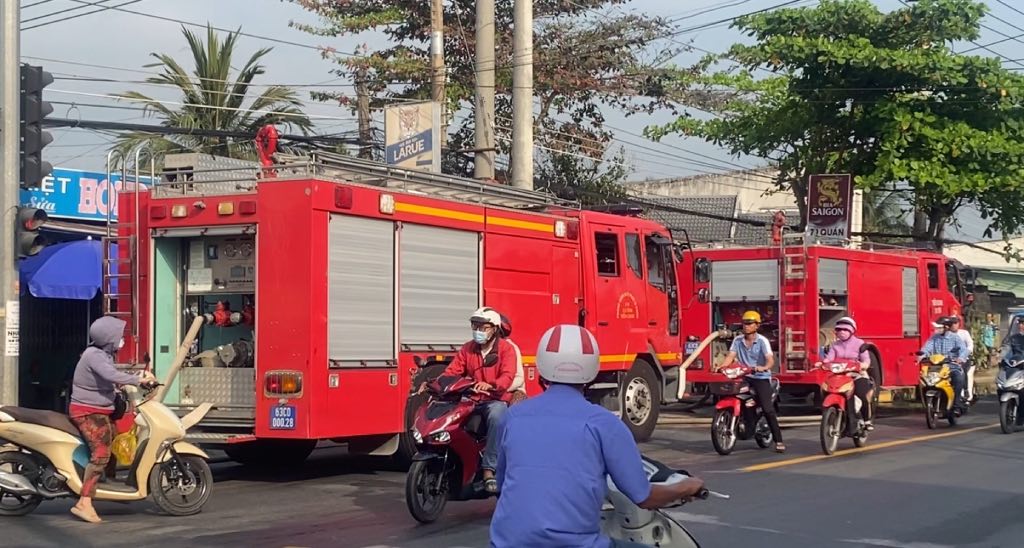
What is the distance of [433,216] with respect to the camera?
1299 centimetres

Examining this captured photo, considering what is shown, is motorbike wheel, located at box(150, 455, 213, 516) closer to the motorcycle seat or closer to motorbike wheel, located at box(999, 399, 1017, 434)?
the motorcycle seat

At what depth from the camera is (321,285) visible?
1156 centimetres

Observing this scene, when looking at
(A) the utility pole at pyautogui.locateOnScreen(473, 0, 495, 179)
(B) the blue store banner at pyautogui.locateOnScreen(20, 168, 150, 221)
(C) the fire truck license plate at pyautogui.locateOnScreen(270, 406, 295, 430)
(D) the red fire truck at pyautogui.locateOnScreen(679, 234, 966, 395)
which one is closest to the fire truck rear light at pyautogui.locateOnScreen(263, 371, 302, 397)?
(C) the fire truck license plate at pyautogui.locateOnScreen(270, 406, 295, 430)

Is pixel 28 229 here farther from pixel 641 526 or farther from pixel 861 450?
pixel 641 526

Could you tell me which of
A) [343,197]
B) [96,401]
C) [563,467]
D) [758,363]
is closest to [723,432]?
[758,363]

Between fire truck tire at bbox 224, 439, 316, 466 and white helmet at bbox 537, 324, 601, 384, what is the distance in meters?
9.44

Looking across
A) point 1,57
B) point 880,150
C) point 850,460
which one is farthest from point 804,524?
point 880,150

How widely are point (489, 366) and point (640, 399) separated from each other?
6.14 meters

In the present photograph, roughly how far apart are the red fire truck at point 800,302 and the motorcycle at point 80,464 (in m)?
9.54

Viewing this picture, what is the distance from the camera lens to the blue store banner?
1914 cm

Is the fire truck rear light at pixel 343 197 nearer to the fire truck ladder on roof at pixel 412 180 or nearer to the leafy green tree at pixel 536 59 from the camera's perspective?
the fire truck ladder on roof at pixel 412 180

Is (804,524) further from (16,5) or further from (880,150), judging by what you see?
(880,150)

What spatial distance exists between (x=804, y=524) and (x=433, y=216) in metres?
5.15

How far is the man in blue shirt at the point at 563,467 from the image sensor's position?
Answer: 4.34 meters
